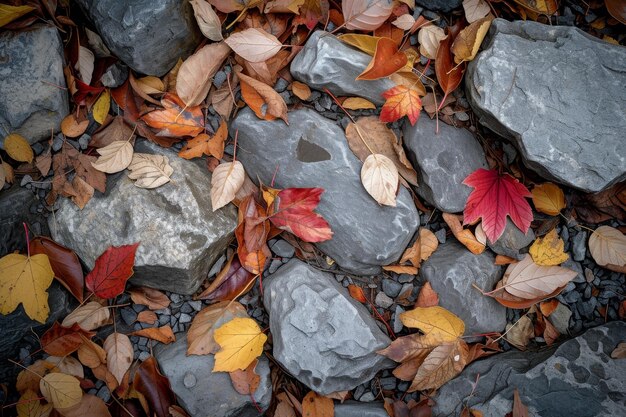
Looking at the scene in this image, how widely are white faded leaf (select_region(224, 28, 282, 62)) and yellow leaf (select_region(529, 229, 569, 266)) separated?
4.48 ft

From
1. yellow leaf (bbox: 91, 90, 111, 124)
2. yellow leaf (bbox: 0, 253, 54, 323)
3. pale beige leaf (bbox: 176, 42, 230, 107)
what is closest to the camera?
yellow leaf (bbox: 0, 253, 54, 323)

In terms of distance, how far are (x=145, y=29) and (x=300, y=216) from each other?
923mm

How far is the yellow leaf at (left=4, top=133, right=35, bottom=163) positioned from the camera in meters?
1.77

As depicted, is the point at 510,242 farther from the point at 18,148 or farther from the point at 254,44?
the point at 18,148

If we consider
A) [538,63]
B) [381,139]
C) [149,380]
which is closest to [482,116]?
[538,63]

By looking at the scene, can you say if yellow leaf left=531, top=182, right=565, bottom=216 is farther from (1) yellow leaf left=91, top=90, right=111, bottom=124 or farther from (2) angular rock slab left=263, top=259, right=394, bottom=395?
(1) yellow leaf left=91, top=90, right=111, bottom=124

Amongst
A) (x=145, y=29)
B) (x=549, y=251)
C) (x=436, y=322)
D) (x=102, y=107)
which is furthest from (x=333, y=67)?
(x=549, y=251)

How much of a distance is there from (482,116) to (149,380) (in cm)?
172

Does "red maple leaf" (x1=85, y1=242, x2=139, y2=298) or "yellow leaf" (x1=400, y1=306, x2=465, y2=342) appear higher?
"red maple leaf" (x1=85, y1=242, x2=139, y2=298)

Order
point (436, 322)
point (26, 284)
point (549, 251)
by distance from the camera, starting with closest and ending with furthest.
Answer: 1. point (26, 284)
2. point (436, 322)
3. point (549, 251)

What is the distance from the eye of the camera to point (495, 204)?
5.99 ft

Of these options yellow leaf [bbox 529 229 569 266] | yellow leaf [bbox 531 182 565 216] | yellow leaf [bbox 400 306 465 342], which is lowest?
yellow leaf [bbox 400 306 465 342]

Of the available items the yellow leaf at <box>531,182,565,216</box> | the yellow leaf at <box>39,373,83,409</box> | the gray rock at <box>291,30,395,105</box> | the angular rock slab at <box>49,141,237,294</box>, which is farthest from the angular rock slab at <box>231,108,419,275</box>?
the yellow leaf at <box>39,373,83,409</box>

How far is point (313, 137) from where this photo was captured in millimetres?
1799
